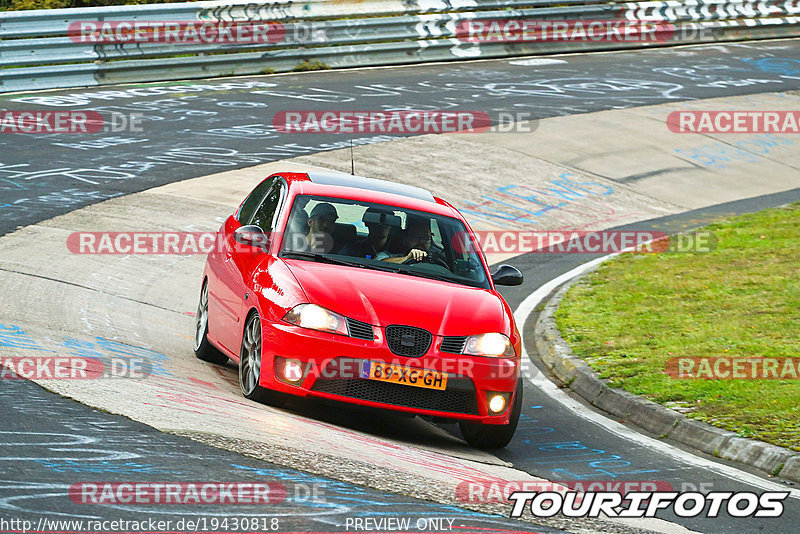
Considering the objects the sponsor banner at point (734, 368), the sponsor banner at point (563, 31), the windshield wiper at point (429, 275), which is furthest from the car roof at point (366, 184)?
the sponsor banner at point (563, 31)

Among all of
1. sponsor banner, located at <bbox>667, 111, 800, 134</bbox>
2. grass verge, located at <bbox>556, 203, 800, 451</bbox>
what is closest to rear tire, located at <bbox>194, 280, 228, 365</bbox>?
grass verge, located at <bbox>556, 203, 800, 451</bbox>

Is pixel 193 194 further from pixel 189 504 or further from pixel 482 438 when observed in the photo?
pixel 189 504

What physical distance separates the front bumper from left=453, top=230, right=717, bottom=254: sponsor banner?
8102 mm

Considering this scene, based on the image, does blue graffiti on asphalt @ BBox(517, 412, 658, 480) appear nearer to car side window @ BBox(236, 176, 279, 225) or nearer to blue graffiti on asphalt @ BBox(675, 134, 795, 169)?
car side window @ BBox(236, 176, 279, 225)

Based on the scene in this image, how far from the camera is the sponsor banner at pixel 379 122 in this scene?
823 inches

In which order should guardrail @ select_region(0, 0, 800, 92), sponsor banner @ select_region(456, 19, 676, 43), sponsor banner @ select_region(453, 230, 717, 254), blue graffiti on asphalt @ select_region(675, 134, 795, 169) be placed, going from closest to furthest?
sponsor banner @ select_region(453, 230, 717, 254)
blue graffiti on asphalt @ select_region(675, 134, 795, 169)
guardrail @ select_region(0, 0, 800, 92)
sponsor banner @ select_region(456, 19, 676, 43)

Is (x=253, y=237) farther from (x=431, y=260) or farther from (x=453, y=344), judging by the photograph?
(x=453, y=344)

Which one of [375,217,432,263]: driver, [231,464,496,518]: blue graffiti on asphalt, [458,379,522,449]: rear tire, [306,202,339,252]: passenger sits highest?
[306,202,339,252]: passenger

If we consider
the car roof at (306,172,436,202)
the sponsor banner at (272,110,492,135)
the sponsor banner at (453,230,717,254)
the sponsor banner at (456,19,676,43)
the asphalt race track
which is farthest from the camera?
the sponsor banner at (456,19,676,43)

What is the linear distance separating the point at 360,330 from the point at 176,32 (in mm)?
16960

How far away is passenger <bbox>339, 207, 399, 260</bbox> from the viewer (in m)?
8.82

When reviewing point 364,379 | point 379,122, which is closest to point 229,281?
point 364,379

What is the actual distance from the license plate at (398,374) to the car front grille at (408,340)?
0.10 m

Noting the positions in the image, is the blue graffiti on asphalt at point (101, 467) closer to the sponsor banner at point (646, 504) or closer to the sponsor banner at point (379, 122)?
the sponsor banner at point (646, 504)
